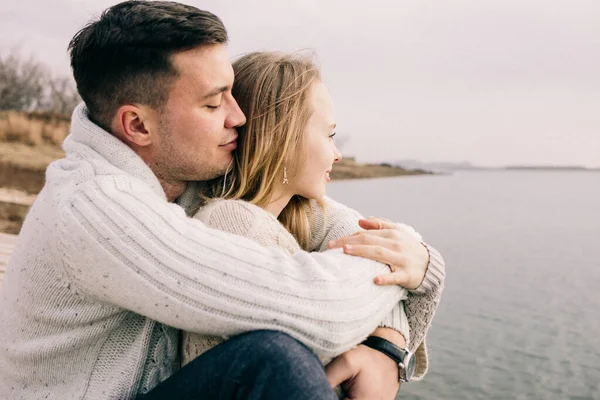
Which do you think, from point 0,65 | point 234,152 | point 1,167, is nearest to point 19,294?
point 234,152

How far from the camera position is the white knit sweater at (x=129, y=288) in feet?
4.62

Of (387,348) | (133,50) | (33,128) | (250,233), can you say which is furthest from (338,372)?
→ (33,128)

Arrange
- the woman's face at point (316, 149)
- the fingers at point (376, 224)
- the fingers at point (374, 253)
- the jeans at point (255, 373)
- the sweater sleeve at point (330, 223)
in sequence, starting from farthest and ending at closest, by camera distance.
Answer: the sweater sleeve at point (330, 223) → the woman's face at point (316, 149) → the fingers at point (376, 224) → the fingers at point (374, 253) → the jeans at point (255, 373)

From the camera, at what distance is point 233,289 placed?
1426 millimetres

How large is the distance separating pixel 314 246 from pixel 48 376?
41.7 inches

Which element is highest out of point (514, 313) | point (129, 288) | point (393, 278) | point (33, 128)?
point (129, 288)

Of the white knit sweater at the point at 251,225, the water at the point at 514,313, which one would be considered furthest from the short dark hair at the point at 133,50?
the water at the point at 514,313

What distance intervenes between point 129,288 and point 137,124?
2.04 ft

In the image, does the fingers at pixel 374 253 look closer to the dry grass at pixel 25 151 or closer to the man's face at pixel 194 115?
the man's face at pixel 194 115

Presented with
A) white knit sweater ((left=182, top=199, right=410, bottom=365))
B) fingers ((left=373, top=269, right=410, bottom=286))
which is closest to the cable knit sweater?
white knit sweater ((left=182, top=199, right=410, bottom=365))

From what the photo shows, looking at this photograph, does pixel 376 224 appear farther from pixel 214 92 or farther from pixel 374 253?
pixel 214 92

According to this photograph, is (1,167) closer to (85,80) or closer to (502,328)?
(502,328)

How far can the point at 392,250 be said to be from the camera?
1.80m

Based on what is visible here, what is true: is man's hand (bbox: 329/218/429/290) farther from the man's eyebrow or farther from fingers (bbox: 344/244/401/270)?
the man's eyebrow
